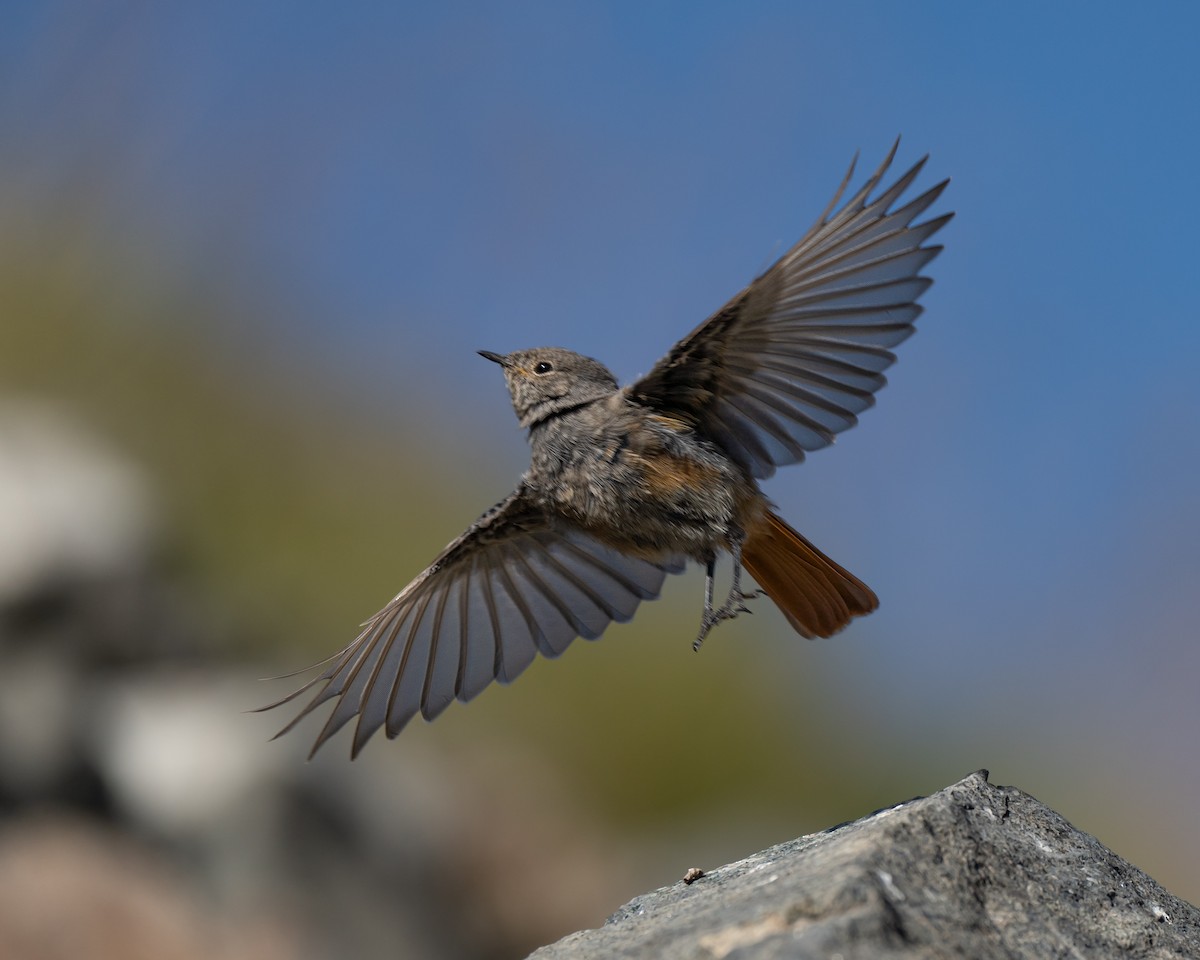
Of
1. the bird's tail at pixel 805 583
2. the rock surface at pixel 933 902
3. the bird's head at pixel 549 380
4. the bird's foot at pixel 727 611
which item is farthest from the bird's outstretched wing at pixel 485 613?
the rock surface at pixel 933 902

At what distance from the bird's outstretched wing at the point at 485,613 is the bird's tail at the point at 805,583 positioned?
476mm

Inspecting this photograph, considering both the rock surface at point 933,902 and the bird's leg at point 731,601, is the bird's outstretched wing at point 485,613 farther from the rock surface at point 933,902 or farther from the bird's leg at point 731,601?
the rock surface at point 933,902

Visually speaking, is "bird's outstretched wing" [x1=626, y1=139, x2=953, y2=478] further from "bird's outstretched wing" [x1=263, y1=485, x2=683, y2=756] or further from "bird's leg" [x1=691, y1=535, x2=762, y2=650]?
"bird's outstretched wing" [x1=263, y1=485, x2=683, y2=756]

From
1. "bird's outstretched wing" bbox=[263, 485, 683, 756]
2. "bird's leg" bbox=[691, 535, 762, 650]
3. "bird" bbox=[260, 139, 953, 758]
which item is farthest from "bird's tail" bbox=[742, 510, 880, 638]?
"bird's outstretched wing" bbox=[263, 485, 683, 756]

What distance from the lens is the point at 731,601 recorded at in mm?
4141

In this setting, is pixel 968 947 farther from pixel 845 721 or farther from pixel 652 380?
pixel 845 721


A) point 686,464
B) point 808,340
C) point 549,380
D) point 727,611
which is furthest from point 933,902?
point 549,380

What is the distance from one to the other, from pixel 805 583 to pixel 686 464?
66 centimetres

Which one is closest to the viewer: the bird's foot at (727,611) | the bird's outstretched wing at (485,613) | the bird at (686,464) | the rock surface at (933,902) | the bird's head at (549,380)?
the rock surface at (933,902)

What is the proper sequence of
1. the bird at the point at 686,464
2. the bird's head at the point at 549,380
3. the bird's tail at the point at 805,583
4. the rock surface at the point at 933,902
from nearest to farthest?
the rock surface at the point at 933,902, the bird at the point at 686,464, the bird's tail at the point at 805,583, the bird's head at the point at 549,380

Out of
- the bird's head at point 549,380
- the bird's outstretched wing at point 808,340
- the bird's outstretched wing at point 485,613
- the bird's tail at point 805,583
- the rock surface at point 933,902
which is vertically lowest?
the rock surface at point 933,902

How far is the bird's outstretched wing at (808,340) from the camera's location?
4.16 metres

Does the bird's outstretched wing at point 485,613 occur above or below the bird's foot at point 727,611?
above

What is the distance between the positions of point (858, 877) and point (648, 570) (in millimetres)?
2547
